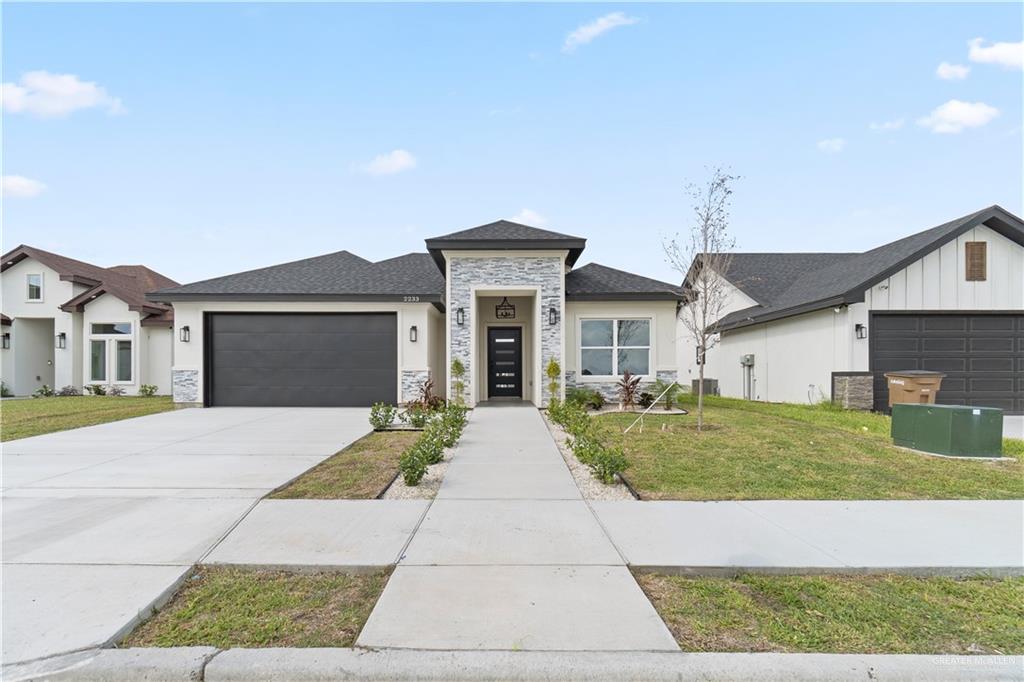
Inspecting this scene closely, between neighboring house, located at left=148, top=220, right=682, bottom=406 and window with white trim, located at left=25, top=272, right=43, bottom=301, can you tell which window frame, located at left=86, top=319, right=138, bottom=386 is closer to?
window with white trim, located at left=25, top=272, right=43, bottom=301

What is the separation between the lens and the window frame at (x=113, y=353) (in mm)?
18969

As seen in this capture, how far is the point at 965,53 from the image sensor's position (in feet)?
33.0

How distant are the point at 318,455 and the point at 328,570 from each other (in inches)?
156

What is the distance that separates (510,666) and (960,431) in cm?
805

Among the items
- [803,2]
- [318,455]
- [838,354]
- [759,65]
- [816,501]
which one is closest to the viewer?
[816,501]

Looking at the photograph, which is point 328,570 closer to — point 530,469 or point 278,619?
point 278,619

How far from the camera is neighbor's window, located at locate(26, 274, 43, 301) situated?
1962 centimetres

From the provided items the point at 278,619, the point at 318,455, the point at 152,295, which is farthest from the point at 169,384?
the point at 278,619

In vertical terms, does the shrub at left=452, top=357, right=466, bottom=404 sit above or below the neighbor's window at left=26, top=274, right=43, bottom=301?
below

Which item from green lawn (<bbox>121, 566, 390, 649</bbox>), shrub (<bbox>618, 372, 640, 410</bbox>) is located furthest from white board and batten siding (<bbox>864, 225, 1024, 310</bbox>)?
green lawn (<bbox>121, 566, 390, 649</bbox>)

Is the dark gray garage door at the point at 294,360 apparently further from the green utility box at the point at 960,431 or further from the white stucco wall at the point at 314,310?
the green utility box at the point at 960,431

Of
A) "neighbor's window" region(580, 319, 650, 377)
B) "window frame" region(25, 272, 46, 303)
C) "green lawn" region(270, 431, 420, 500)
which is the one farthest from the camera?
"window frame" region(25, 272, 46, 303)

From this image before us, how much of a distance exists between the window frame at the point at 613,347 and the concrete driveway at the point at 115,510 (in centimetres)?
625

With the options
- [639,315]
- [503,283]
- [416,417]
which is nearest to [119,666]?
[416,417]
